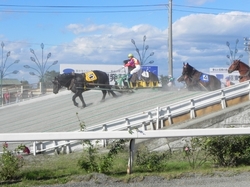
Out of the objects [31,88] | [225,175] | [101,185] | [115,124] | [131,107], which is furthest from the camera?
[31,88]

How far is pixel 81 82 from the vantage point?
31.4m

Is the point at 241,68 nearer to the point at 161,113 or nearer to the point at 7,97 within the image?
the point at 161,113

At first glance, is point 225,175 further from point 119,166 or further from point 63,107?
point 63,107

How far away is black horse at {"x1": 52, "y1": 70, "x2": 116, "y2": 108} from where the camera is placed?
31.3 meters

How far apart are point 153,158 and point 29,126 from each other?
70.1 ft

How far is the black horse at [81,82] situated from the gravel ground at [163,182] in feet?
76.6

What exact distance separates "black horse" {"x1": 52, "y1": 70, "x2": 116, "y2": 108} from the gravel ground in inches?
919

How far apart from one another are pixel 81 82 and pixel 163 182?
2371 cm

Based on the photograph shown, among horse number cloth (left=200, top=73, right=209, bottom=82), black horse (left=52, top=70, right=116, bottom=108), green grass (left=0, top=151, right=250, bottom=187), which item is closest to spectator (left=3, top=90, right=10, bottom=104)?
black horse (left=52, top=70, right=116, bottom=108)

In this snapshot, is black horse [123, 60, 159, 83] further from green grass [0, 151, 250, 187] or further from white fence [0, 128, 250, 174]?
white fence [0, 128, 250, 174]

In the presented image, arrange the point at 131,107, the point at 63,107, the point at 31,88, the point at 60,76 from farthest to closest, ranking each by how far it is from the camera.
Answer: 1. the point at 31,88
2. the point at 63,107
3. the point at 60,76
4. the point at 131,107

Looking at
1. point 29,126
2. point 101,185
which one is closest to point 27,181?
point 101,185

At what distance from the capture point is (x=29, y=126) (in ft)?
95.9

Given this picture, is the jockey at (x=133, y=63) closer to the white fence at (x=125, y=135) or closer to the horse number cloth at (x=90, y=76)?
the horse number cloth at (x=90, y=76)
